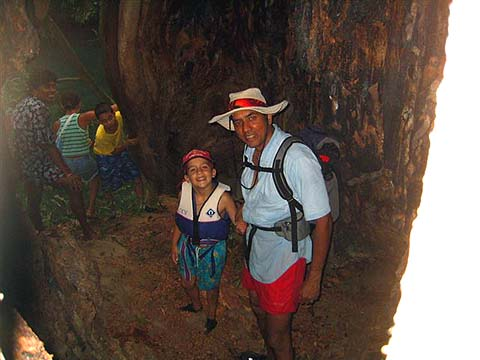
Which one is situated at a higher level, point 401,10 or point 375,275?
point 401,10

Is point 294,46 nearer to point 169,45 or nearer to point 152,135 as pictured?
point 169,45

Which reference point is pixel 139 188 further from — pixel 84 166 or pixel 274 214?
pixel 274 214

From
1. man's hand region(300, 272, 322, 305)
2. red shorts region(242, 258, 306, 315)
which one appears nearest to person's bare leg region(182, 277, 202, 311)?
red shorts region(242, 258, 306, 315)

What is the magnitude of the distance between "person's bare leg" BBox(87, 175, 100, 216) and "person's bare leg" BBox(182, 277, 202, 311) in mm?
2016

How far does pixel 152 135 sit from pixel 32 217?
169 centimetres

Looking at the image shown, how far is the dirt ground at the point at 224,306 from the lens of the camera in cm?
394

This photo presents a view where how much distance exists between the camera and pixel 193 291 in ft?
13.4

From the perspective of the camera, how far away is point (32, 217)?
508 cm

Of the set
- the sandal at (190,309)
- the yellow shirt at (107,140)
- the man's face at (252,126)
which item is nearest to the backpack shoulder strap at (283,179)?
the man's face at (252,126)

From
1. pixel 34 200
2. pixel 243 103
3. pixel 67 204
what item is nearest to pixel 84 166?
pixel 67 204

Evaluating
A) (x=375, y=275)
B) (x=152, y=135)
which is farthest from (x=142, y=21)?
(x=375, y=275)

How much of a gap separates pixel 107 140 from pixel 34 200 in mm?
1052

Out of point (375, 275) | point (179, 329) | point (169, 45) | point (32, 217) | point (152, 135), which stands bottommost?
point (179, 329)

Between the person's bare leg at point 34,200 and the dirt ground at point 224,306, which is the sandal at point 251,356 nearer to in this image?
the dirt ground at point 224,306
